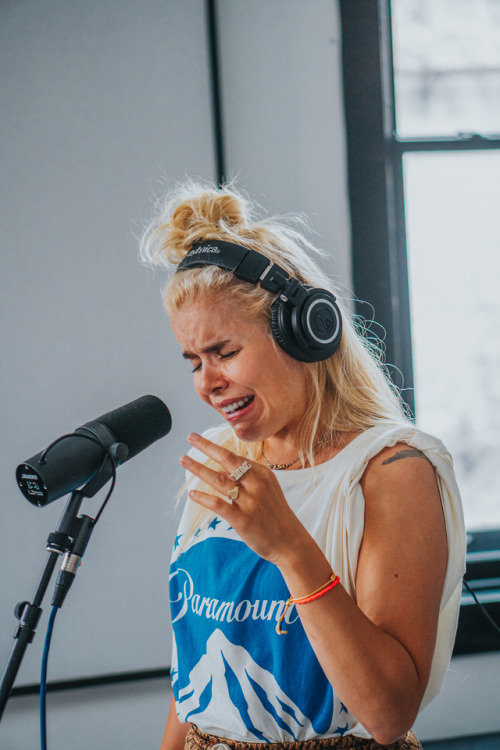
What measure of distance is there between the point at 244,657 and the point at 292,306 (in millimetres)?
533

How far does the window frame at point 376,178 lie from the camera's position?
1659 mm

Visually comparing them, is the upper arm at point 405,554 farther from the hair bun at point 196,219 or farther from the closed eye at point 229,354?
the hair bun at point 196,219

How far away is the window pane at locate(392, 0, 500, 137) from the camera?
1.78 meters

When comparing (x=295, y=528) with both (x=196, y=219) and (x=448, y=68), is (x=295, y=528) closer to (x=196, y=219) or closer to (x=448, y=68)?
(x=196, y=219)

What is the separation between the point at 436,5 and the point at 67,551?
186 centimetres

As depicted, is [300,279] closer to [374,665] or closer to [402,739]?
[374,665]

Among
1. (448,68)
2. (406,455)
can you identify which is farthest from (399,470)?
(448,68)

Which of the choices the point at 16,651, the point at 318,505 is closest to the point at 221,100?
the point at 318,505

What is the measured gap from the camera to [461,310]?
1828 millimetres

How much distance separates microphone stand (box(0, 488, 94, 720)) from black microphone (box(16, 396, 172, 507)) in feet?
0.10

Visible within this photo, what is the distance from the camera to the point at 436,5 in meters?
1.79

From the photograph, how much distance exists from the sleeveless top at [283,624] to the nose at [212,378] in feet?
0.67

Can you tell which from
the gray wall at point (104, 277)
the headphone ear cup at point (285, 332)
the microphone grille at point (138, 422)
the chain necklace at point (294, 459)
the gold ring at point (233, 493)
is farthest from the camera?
the gray wall at point (104, 277)

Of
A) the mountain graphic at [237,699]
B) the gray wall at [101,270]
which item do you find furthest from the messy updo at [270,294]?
the gray wall at [101,270]
